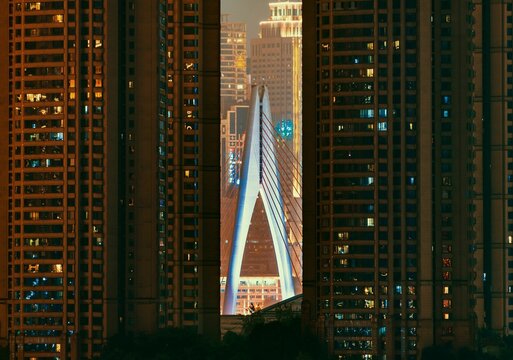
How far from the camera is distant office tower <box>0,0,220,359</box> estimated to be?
132 meters

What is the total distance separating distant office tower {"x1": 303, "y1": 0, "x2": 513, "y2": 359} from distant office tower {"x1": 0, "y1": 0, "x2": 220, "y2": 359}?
9.95 metres

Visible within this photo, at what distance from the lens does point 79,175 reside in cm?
13262

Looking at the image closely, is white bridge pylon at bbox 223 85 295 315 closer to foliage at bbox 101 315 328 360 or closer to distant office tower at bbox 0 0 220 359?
distant office tower at bbox 0 0 220 359

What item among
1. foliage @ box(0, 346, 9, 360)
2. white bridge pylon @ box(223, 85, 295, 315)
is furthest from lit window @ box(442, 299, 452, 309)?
white bridge pylon @ box(223, 85, 295, 315)

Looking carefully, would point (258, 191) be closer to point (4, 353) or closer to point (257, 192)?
point (257, 192)

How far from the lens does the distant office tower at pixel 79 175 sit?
13225 centimetres

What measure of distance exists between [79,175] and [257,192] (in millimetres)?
53837

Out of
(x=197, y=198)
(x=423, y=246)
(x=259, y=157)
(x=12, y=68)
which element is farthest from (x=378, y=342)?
(x=259, y=157)

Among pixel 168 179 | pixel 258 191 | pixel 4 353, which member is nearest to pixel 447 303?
pixel 168 179

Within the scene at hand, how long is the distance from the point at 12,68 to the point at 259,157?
5419 cm

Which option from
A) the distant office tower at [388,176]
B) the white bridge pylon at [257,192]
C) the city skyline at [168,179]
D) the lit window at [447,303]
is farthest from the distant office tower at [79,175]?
the white bridge pylon at [257,192]

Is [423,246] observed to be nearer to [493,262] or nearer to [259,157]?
[493,262]

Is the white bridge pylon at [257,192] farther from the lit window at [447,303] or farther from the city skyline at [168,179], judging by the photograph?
the lit window at [447,303]

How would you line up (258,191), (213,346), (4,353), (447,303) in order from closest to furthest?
(4,353)
(213,346)
(447,303)
(258,191)
